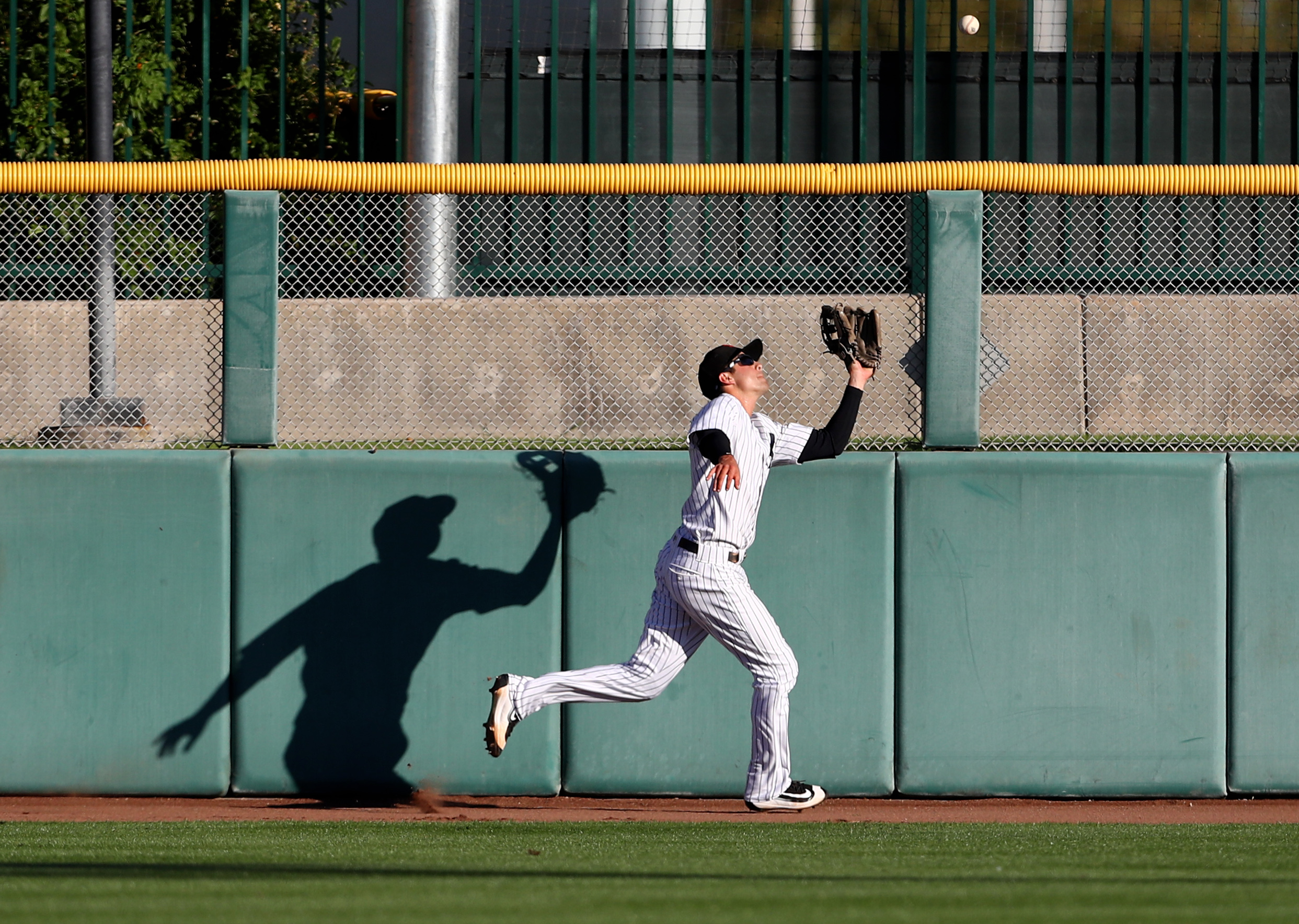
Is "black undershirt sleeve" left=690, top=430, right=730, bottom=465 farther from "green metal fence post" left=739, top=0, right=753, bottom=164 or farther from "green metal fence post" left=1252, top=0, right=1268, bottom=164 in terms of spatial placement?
"green metal fence post" left=1252, top=0, right=1268, bottom=164

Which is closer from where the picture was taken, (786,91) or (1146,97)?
(1146,97)

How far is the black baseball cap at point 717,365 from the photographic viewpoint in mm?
4828

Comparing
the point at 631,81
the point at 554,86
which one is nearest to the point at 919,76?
the point at 631,81

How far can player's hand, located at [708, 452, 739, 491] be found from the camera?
4504 millimetres

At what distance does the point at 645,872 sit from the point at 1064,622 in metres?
2.22

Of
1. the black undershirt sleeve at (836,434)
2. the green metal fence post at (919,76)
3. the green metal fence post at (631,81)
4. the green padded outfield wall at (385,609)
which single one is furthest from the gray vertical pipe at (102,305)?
the green metal fence post at (919,76)

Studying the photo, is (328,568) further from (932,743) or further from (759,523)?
(932,743)

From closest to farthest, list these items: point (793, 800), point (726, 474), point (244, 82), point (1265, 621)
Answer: point (726, 474) < point (793, 800) < point (1265, 621) < point (244, 82)

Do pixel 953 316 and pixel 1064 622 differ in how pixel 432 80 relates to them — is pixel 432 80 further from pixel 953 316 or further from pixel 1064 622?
pixel 1064 622

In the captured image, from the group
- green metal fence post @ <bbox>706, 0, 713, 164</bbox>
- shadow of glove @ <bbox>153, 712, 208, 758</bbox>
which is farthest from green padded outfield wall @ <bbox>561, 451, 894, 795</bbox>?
green metal fence post @ <bbox>706, 0, 713, 164</bbox>

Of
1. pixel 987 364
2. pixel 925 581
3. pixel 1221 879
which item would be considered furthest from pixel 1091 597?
pixel 1221 879

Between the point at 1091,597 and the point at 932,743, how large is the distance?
2.68 ft

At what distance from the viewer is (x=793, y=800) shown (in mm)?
4766

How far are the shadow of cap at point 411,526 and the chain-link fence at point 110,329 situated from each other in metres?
0.82
